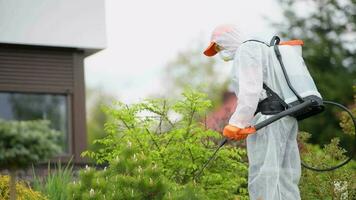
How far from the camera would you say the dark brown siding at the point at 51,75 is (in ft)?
41.7

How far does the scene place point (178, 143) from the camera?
780 centimetres

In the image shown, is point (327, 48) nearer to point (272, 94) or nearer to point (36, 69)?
point (36, 69)

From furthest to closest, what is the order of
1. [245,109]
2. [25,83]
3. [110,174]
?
[25,83]
[110,174]
[245,109]

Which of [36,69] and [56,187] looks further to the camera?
[36,69]

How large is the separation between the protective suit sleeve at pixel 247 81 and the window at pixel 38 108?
7.06 metres

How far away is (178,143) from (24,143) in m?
2.40

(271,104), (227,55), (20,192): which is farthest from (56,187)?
(271,104)

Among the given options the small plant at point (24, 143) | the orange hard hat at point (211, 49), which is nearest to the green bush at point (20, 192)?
the small plant at point (24, 143)

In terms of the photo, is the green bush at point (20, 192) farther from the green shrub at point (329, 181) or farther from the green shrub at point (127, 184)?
the green shrub at point (329, 181)

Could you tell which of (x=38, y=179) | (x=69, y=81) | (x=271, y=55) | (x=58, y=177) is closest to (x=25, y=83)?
(x=69, y=81)

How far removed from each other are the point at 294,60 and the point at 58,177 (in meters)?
2.87

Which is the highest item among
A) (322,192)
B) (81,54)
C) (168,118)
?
(81,54)

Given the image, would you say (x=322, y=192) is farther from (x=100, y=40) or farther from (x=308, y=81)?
(x=100, y=40)

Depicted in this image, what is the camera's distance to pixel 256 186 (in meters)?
6.28
